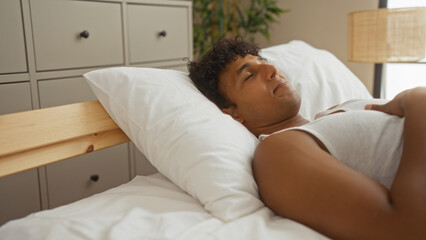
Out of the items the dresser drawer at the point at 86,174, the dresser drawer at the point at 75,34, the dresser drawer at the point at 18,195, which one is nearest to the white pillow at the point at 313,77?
the dresser drawer at the point at 75,34

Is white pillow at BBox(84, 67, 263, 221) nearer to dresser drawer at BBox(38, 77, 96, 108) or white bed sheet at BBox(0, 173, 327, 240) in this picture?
white bed sheet at BBox(0, 173, 327, 240)

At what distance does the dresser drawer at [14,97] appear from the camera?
1512mm

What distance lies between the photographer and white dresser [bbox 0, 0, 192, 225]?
1.54 meters

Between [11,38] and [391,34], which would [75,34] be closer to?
[11,38]

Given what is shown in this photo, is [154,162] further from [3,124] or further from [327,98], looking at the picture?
[327,98]

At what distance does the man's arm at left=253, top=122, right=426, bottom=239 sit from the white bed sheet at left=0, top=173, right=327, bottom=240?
0.12 feet

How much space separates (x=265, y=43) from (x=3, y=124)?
8.78 feet

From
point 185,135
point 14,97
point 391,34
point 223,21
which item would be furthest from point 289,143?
point 223,21

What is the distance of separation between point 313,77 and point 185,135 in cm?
83

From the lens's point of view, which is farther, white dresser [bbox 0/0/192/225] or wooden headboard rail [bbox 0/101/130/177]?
white dresser [bbox 0/0/192/225]

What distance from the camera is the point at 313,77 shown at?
165cm

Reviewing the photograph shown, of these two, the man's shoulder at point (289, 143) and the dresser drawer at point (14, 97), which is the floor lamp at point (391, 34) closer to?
the man's shoulder at point (289, 143)

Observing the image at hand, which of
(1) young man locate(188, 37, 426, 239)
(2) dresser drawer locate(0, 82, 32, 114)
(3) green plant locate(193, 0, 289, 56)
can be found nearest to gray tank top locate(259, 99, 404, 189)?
(1) young man locate(188, 37, 426, 239)

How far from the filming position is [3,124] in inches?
36.2
